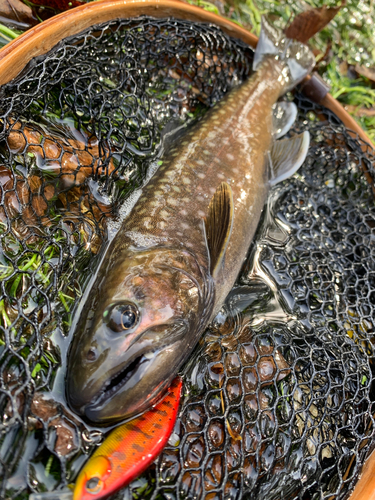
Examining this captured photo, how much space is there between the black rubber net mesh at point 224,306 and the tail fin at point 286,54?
30cm

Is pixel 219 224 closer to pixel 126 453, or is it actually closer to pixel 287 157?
pixel 287 157

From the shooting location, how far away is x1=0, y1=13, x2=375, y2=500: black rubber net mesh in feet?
6.40

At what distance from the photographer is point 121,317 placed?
197 cm

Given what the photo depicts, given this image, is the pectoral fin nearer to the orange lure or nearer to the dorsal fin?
the dorsal fin

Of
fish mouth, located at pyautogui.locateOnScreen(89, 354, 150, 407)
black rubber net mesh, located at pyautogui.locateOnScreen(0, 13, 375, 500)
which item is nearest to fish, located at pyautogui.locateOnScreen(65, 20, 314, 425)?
fish mouth, located at pyautogui.locateOnScreen(89, 354, 150, 407)

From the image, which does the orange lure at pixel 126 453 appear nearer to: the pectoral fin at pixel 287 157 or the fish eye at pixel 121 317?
the fish eye at pixel 121 317

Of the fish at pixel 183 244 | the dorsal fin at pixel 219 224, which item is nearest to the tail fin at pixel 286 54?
the fish at pixel 183 244

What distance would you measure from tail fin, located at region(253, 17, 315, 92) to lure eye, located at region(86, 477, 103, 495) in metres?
3.90

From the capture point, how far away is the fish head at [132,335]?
1.88 meters

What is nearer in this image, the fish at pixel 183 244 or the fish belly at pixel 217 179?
the fish at pixel 183 244

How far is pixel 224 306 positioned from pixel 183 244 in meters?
0.65

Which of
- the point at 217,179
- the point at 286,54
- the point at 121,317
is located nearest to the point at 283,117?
the point at 286,54

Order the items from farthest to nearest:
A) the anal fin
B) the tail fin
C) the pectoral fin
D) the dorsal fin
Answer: the tail fin → the anal fin → the pectoral fin → the dorsal fin

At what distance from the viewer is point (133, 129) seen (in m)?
3.17
